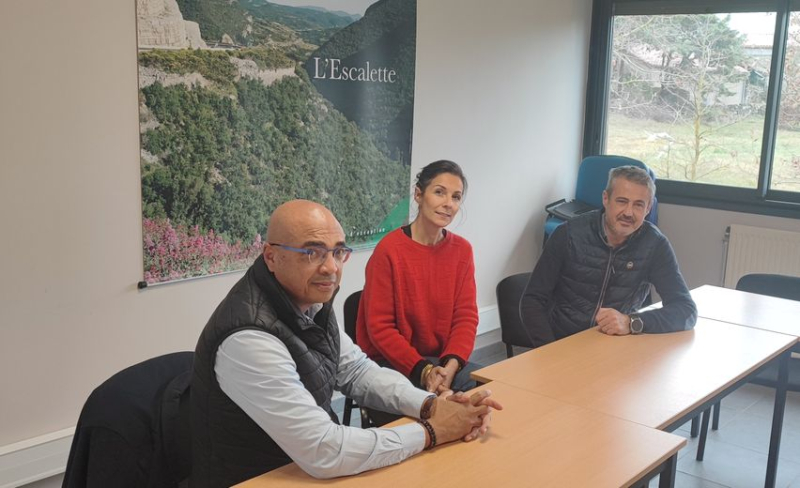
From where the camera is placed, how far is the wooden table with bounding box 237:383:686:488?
1.79 m

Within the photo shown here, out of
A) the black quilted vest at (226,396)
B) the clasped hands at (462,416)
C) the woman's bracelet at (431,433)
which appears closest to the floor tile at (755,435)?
the clasped hands at (462,416)

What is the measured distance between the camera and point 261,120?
3.58 m

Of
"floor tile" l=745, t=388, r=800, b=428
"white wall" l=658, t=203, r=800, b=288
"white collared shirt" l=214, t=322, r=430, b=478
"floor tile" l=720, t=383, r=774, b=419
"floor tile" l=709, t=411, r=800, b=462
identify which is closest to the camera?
"white collared shirt" l=214, t=322, r=430, b=478

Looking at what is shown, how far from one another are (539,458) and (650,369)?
878 mm

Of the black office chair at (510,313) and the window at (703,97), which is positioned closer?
the black office chair at (510,313)

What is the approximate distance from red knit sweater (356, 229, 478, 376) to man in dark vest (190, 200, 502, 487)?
74 centimetres

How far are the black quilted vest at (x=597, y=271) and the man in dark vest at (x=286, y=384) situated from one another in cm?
123

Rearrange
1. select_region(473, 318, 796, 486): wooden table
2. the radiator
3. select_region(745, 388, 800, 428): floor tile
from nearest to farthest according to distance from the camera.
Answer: select_region(473, 318, 796, 486): wooden table, select_region(745, 388, 800, 428): floor tile, the radiator

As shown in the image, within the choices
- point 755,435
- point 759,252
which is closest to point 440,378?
point 755,435

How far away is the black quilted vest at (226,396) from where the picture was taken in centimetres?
183

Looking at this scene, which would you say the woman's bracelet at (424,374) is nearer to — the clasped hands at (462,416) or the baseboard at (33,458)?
the clasped hands at (462,416)

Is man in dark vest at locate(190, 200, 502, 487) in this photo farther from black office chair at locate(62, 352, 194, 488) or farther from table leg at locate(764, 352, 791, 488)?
table leg at locate(764, 352, 791, 488)

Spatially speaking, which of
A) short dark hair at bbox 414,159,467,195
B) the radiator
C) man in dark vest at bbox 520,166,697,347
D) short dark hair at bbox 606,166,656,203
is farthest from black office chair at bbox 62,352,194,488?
the radiator

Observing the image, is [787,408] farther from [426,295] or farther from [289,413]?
[289,413]
